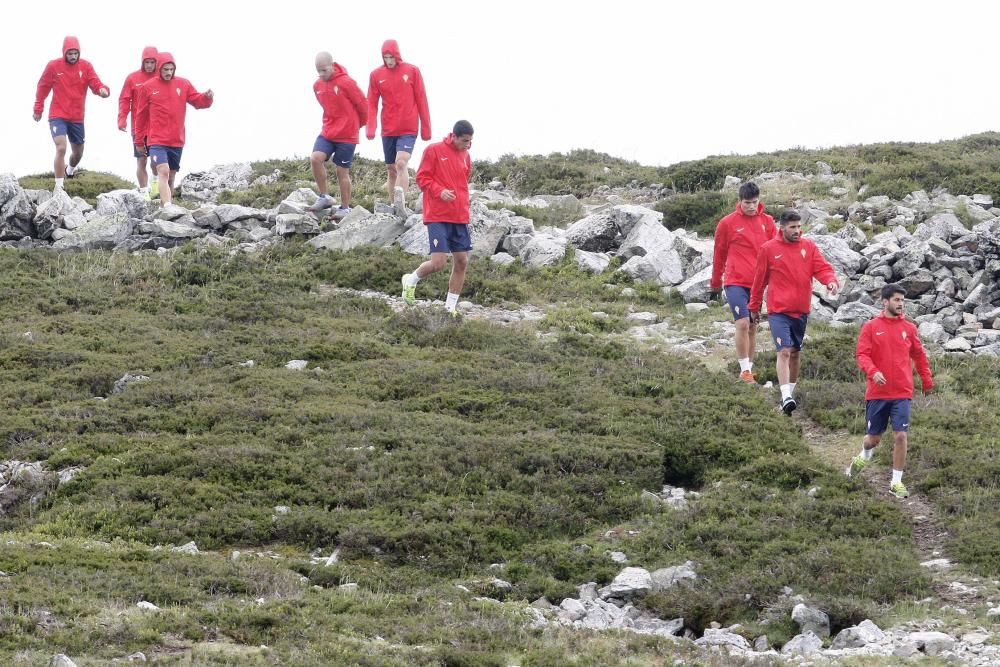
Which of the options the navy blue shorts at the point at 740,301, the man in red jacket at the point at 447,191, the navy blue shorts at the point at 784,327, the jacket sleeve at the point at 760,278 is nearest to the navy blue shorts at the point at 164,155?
the man in red jacket at the point at 447,191

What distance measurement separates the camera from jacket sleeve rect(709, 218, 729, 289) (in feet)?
54.2

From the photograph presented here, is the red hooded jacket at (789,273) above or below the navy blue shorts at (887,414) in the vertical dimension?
→ above

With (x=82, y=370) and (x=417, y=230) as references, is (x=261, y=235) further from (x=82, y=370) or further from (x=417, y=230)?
(x=82, y=370)

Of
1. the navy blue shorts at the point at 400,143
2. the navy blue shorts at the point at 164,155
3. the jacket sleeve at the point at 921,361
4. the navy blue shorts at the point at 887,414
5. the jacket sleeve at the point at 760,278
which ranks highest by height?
the navy blue shorts at the point at 400,143

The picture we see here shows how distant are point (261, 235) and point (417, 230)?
304 centimetres

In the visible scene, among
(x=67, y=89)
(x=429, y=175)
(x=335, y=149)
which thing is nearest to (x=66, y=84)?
(x=67, y=89)

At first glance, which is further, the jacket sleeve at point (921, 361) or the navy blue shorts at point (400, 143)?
the navy blue shorts at point (400, 143)

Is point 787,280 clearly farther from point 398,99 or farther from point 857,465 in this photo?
point 398,99

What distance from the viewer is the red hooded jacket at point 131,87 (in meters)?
24.5

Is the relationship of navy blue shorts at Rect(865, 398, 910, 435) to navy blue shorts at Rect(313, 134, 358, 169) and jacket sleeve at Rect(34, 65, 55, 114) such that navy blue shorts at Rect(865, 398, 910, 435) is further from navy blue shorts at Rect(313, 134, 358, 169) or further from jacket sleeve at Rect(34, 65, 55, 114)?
jacket sleeve at Rect(34, 65, 55, 114)

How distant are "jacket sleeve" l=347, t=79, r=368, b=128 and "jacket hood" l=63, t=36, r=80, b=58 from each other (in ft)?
20.6

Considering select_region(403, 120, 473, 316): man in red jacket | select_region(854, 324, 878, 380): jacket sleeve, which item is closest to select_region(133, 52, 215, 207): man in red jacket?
select_region(403, 120, 473, 316): man in red jacket

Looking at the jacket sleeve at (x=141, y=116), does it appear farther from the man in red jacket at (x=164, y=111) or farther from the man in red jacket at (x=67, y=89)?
the man in red jacket at (x=67, y=89)

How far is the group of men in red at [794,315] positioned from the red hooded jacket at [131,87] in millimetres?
12160
